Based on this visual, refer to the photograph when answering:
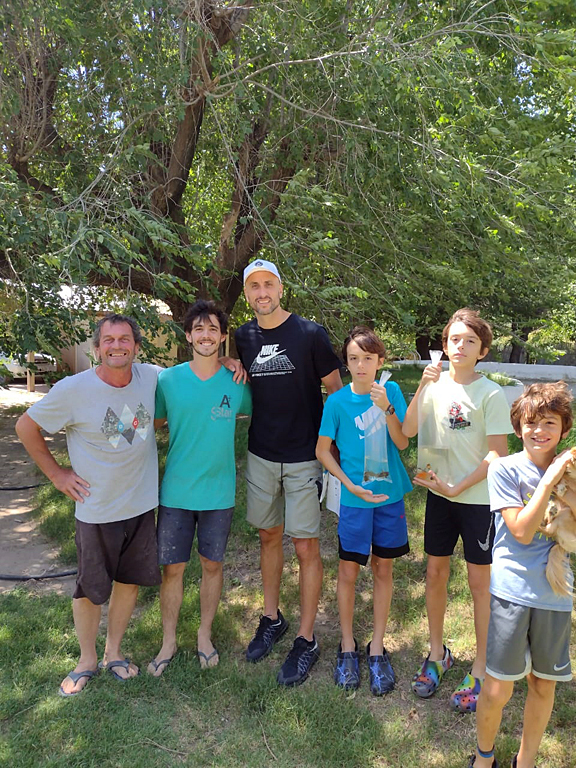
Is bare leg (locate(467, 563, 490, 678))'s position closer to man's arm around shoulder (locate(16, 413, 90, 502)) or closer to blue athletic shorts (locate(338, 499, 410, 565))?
blue athletic shorts (locate(338, 499, 410, 565))

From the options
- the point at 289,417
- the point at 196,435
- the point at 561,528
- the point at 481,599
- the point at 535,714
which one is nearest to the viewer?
the point at 561,528

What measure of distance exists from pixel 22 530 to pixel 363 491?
403cm

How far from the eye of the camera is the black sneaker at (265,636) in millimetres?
3357

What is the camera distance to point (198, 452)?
3.15m

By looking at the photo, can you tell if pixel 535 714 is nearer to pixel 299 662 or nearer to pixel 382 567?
pixel 382 567

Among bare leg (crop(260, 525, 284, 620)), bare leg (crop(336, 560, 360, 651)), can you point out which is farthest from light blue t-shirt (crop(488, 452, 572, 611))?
bare leg (crop(260, 525, 284, 620))

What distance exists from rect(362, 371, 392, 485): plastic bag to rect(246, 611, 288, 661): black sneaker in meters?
1.17

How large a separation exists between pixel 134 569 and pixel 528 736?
2012mm

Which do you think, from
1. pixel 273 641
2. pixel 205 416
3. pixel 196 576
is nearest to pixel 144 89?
pixel 205 416

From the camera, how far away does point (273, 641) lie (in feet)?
11.5

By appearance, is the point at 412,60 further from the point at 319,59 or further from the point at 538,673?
the point at 538,673

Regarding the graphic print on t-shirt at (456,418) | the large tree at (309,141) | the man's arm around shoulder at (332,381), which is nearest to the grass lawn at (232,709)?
the graphic print on t-shirt at (456,418)

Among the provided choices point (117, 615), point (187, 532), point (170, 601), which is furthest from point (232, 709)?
point (187, 532)

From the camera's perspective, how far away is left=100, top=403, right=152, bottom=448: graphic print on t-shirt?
2.97m
